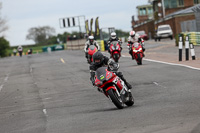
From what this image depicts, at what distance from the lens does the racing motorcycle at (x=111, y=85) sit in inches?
420

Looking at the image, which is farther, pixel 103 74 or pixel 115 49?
pixel 115 49

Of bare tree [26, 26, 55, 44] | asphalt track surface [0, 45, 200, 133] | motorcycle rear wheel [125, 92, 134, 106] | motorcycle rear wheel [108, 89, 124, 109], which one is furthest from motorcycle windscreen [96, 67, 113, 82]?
bare tree [26, 26, 55, 44]

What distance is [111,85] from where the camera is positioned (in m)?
10.8

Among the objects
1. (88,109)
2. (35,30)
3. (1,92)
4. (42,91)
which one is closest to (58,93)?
(42,91)

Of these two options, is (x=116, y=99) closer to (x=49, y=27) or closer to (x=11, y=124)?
(x=11, y=124)

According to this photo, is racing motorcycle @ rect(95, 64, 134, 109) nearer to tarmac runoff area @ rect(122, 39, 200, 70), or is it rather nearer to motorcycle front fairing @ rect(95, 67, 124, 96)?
motorcycle front fairing @ rect(95, 67, 124, 96)

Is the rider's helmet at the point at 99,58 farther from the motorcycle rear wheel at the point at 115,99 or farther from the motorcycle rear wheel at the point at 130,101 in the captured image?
the motorcycle rear wheel at the point at 130,101

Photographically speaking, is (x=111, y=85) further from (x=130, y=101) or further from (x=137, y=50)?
(x=137, y=50)

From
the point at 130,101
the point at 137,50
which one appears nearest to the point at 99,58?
the point at 130,101

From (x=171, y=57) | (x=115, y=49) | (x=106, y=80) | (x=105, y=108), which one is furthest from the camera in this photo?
(x=171, y=57)

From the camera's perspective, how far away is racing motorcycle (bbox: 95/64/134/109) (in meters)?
10.7

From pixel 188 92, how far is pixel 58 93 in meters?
5.33

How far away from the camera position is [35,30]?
18125cm

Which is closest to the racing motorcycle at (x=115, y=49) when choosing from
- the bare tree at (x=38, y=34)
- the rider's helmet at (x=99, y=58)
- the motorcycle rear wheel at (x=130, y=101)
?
the motorcycle rear wheel at (x=130, y=101)
